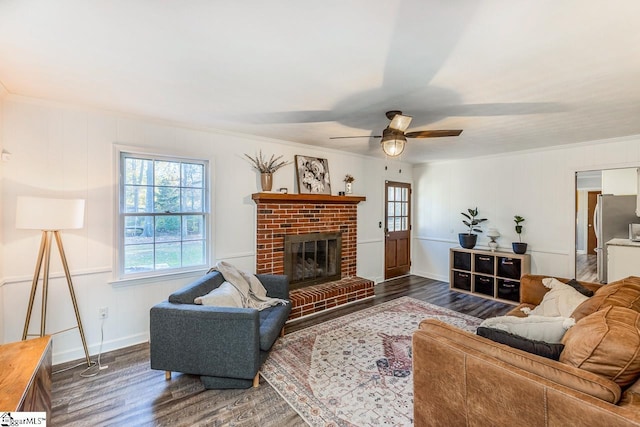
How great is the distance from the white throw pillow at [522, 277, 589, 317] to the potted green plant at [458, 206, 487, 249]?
7.41ft

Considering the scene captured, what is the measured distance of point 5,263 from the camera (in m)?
2.47

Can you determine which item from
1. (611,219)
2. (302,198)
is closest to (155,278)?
(302,198)

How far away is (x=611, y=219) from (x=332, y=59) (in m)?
6.19

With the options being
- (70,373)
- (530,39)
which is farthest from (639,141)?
(70,373)

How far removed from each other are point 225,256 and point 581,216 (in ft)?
32.6

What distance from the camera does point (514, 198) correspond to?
188 inches

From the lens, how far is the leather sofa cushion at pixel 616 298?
1812 mm

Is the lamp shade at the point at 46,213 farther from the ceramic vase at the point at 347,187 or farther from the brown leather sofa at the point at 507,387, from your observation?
the ceramic vase at the point at 347,187

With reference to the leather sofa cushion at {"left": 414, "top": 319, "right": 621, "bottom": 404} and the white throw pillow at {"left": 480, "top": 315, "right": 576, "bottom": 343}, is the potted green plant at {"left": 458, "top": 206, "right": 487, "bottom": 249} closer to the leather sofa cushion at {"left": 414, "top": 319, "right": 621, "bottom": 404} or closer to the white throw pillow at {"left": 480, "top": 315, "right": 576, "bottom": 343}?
the white throw pillow at {"left": 480, "top": 315, "right": 576, "bottom": 343}

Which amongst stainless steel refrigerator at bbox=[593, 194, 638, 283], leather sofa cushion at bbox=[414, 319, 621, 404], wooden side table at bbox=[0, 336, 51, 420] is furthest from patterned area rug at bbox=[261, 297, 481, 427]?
stainless steel refrigerator at bbox=[593, 194, 638, 283]

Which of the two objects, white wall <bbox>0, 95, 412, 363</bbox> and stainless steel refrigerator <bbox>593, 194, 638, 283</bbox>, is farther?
stainless steel refrigerator <bbox>593, 194, 638, 283</bbox>

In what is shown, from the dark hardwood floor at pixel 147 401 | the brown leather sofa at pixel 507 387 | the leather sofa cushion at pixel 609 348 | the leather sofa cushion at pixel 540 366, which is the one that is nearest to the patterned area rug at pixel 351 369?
the dark hardwood floor at pixel 147 401

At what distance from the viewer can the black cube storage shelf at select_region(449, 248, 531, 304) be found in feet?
14.5

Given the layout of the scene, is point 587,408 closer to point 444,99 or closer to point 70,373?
point 444,99
